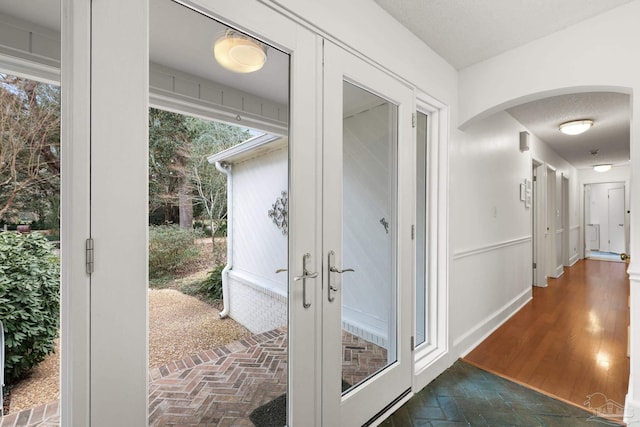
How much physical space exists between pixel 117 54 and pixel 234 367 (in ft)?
4.13

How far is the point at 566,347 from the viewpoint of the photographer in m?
2.81

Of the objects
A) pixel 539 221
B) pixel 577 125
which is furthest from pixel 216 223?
pixel 539 221

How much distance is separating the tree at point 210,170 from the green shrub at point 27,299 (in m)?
0.49

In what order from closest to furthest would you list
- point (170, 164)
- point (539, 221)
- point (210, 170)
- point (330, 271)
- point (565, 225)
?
point (170, 164) < point (210, 170) < point (330, 271) < point (539, 221) < point (565, 225)

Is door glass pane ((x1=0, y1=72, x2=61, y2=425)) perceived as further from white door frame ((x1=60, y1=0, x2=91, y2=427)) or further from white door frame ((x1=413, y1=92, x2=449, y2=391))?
white door frame ((x1=413, y1=92, x2=449, y2=391))

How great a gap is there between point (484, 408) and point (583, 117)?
389 cm

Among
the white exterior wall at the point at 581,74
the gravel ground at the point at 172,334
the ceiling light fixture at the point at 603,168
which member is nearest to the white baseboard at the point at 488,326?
the white exterior wall at the point at 581,74

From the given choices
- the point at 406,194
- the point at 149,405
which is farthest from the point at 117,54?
the point at 406,194

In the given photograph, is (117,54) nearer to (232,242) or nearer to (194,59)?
(194,59)

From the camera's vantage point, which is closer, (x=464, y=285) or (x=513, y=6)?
(x=513, y=6)

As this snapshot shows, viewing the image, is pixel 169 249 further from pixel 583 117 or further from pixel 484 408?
pixel 583 117

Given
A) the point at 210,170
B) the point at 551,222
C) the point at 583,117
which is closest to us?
the point at 210,170

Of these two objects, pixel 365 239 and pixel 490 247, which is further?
pixel 490 247

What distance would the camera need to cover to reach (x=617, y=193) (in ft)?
28.2
